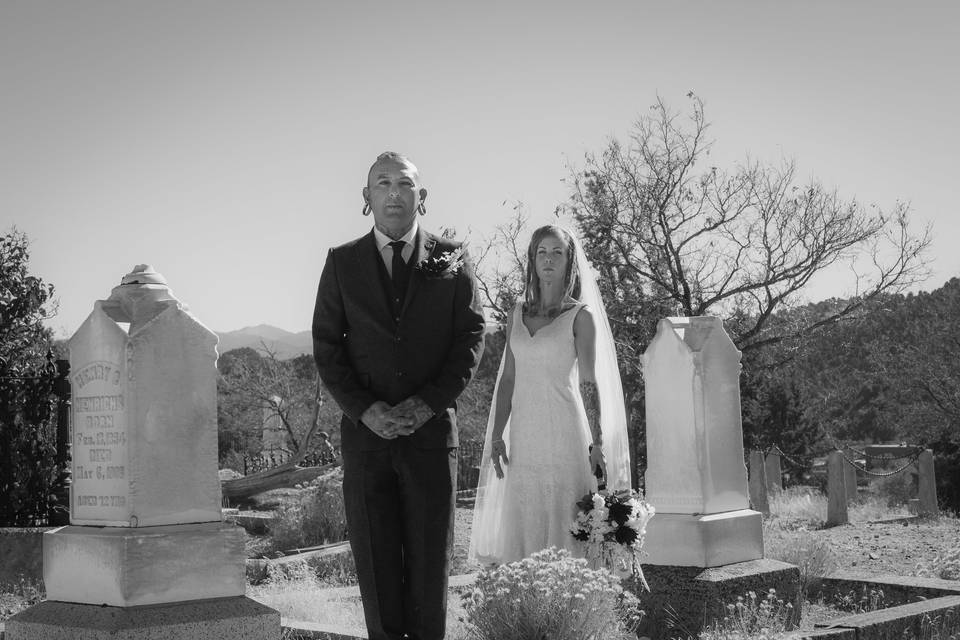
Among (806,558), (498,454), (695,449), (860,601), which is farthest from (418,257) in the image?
(806,558)

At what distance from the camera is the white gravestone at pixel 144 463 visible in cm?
447

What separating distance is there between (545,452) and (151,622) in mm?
2703

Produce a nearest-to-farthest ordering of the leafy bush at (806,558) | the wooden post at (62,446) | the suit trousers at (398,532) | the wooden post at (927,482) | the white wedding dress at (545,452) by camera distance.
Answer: the suit trousers at (398,532) < the white wedding dress at (545,452) < the leafy bush at (806,558) < the wooden post at (62,446) < the wooden post at (927,482)

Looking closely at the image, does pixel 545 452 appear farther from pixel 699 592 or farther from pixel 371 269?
pixel 371 269

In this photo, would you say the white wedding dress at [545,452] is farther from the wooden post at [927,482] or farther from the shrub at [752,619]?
the wooden post at [927,482]

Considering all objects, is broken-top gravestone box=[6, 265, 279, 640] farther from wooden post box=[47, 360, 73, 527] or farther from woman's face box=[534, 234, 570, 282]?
wooden post box=[47, 360, 73, 527]

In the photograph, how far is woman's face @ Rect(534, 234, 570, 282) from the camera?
6219 millimetres

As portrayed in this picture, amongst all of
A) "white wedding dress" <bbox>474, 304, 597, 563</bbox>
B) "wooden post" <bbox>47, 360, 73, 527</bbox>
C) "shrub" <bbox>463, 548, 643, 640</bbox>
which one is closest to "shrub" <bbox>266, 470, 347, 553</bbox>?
"wooden post" <bbox>47, 360, 73, 527</bbox>

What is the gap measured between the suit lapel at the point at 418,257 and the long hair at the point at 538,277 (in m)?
1.78

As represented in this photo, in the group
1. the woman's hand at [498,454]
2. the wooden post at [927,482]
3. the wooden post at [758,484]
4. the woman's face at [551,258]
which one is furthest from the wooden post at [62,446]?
the wooden post at [927,482]

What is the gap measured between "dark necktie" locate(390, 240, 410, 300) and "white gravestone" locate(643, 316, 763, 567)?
3296 mm

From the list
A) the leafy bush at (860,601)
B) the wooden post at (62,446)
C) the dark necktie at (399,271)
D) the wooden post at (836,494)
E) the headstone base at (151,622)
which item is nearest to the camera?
the headstone base at (151,622)

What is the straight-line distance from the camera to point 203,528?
4645mm

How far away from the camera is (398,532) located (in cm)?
418
